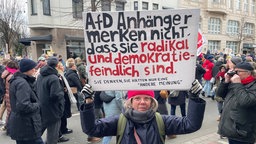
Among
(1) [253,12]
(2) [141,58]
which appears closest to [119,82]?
(2) [141,58]

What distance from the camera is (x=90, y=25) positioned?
2.25 meters

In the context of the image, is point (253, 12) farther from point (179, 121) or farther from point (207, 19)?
point (179, 121)

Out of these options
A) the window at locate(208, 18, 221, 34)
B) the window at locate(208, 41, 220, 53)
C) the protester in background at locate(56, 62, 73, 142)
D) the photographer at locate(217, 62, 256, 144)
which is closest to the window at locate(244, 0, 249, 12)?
the window at locate(208, 18, 221, 34)

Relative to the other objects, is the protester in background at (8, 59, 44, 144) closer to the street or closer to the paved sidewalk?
the street

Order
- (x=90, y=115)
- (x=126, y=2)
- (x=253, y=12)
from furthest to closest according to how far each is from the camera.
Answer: (x=253, y=12)
(x=126, y=2)
(x=90, y=115)

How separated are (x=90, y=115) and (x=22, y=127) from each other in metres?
2.00

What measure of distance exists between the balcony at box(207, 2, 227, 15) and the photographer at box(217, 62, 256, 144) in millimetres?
32493

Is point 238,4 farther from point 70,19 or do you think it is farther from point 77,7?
point 70,19

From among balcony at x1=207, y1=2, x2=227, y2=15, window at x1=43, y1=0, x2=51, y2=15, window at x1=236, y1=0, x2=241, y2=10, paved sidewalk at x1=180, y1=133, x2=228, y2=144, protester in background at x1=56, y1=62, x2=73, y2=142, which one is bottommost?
paved sidewalk at x1=180, y1=133, x2=228, y2=144

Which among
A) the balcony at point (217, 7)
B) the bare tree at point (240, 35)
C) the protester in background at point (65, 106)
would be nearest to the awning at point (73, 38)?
the protester in background at point (65, 106)

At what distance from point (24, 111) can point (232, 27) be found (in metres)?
39.6

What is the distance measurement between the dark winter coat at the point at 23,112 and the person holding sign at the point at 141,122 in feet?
5.99

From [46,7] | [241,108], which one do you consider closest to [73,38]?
[46,7]

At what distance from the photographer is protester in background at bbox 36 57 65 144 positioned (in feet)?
15.0
